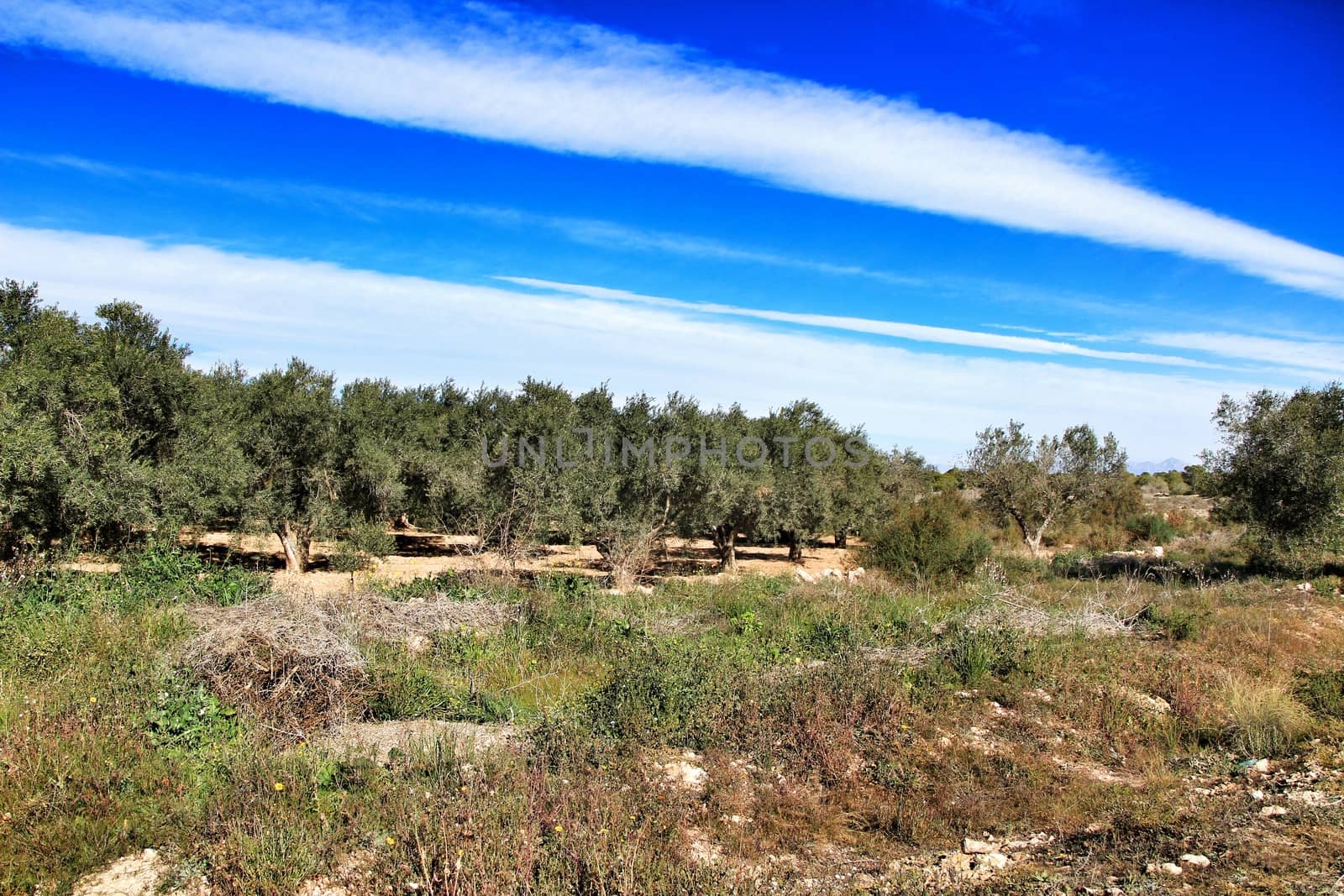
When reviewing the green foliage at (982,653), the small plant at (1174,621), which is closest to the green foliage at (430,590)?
the green foliage at (982,653)

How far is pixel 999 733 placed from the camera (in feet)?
25.3

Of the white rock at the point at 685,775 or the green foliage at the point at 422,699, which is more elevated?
the green foliage at the point at 422,699

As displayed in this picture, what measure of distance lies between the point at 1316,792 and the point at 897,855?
12.9 ft

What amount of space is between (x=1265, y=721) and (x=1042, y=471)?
23010 millimetres

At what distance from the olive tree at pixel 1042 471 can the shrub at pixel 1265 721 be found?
2145cm

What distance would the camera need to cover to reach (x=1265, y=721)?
7695mm

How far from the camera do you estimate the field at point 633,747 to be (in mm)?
4730

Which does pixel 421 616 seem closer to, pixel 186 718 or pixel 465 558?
pixel 186 718

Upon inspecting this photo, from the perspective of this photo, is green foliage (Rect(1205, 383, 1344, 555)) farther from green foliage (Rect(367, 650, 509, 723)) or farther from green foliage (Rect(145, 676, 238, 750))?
green foliage (Rect(145, 676, 238, 750))

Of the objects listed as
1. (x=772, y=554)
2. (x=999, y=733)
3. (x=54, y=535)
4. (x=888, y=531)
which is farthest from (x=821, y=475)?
(x=54, y=535)

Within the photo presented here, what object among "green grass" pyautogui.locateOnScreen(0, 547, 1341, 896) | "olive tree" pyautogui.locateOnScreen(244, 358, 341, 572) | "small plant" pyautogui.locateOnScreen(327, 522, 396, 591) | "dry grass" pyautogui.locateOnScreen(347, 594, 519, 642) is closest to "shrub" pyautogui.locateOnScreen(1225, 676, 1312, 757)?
"green grass" pyautogui.locateOnScreen(0, 547, 1341, 896)

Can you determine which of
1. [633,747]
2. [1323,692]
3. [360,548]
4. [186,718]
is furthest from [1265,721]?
[360,548]

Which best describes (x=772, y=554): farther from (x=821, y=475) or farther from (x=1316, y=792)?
(x=1316, y=792)

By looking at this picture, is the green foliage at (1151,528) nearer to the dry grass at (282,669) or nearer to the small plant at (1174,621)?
the small plant at (1174,621)
